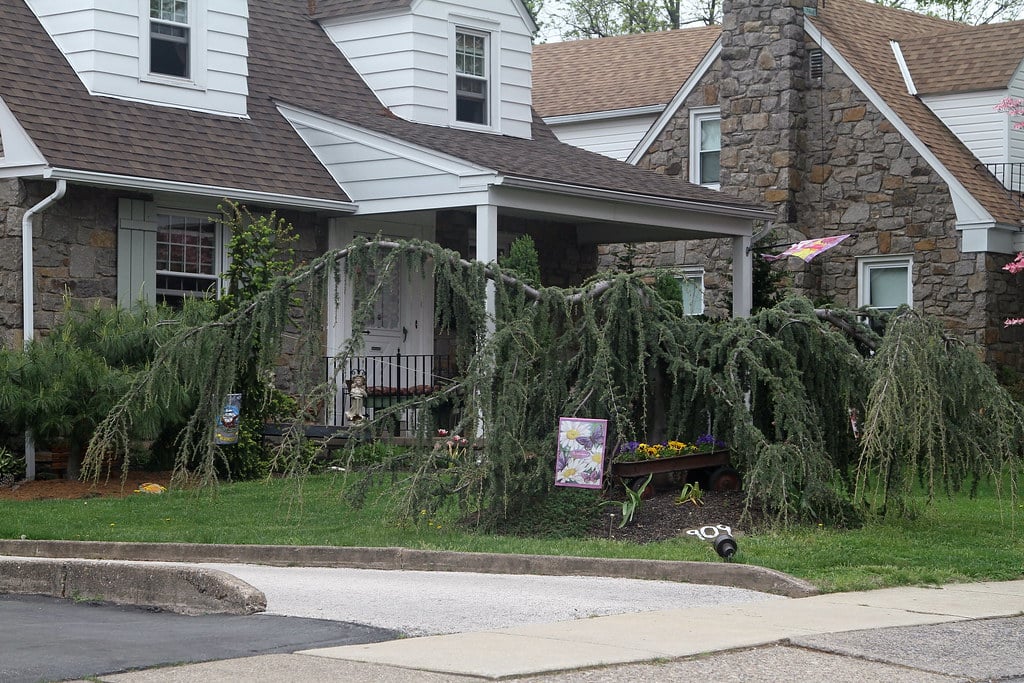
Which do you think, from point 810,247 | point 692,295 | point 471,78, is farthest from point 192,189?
point 692,295

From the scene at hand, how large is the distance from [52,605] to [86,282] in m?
7.63

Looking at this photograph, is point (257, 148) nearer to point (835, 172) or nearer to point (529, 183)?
point (529, 183)

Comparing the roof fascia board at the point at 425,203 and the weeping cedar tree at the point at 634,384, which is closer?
the weeping cedar tree at the point at 634,384

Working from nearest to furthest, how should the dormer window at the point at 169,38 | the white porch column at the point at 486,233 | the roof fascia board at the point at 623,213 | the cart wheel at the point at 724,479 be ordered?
the cart wheel at the point at 724,479 → the white porch column at the point at 486,233 → the roof fascia board at the point at 623,213 → the dormer window at the point at 169,38

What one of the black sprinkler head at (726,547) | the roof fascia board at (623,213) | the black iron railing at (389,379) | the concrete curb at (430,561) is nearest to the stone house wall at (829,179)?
the roof fascia board at (623,213)

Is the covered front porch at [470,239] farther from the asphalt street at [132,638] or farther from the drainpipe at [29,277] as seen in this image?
the asphalt street at [132,638]

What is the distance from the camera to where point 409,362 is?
2044cm

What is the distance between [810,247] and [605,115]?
24.6ft

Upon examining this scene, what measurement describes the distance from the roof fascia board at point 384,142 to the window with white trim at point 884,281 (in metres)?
8.06

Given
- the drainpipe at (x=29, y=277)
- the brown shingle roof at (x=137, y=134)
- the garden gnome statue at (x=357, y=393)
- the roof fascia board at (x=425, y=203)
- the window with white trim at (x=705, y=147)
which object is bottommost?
the garden gnome statue at (x=357, y=393)

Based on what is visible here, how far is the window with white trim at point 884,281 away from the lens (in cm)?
2281

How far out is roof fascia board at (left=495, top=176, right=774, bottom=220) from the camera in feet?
58.1

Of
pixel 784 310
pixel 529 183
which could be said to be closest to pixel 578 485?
pixel 784 310

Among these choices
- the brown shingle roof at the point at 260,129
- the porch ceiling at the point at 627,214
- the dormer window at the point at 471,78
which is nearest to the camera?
the brown shingle roof at the point at 260,129
